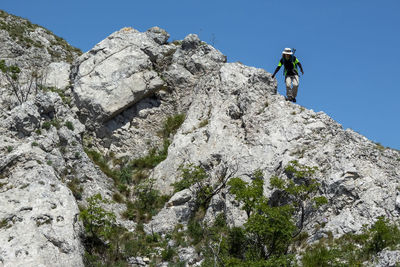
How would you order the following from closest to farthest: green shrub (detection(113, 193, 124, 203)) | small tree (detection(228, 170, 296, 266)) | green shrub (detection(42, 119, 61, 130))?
1. small tree (detection(228, 170, 296, 266))
2. green shrub (detection(113, 193, 124, 203))
3. green shrub (detection(42, 119, 61, 130))

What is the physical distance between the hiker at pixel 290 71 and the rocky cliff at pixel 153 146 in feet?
2.13

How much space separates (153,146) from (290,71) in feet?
29.7

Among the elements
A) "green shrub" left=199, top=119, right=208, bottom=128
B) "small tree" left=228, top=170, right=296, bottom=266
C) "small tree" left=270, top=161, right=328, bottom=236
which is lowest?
"small tree" left=228, top=170, right=296, bottom=266

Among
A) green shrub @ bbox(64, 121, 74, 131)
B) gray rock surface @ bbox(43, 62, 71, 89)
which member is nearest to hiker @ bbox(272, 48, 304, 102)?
green shrub @ bbox(64, 121, 74, 131)

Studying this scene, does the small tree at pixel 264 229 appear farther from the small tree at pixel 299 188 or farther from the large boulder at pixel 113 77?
the large boulder at pixel 113 77

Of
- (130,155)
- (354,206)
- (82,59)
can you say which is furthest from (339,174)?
(82,59)

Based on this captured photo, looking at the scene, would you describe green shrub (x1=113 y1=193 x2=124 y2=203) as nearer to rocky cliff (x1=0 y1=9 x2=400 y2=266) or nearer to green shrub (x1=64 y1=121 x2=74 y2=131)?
rocky cliff (x1=0 y1=9 x2=400 y2=266)

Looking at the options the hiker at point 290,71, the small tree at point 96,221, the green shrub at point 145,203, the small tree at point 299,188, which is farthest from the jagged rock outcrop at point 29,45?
the small tree at point 299,188

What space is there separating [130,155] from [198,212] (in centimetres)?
685

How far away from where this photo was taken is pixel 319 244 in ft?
63.8

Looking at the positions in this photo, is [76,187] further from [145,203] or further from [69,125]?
[69,125]

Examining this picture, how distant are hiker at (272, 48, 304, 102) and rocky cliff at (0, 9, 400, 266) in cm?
65

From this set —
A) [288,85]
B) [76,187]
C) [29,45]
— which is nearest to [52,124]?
[76,187]

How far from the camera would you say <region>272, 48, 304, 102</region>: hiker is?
27.2m
